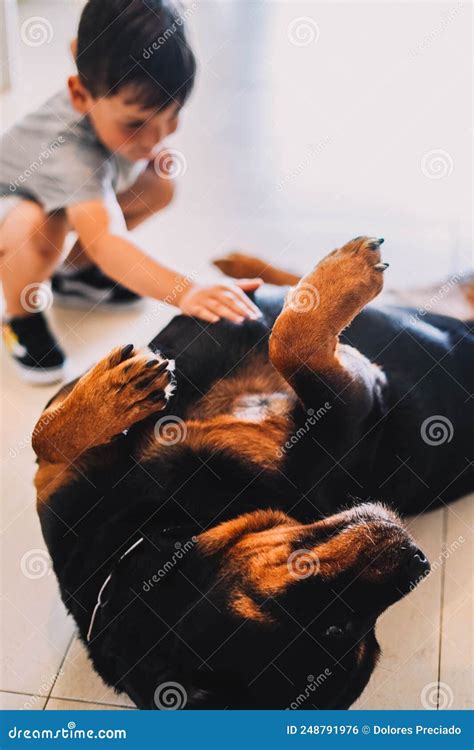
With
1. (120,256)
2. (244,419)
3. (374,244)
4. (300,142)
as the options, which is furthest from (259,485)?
(300,142)

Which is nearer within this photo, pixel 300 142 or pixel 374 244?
pixel 374 244

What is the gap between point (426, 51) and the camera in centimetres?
188

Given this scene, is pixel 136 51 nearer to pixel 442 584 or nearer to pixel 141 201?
pixel 141 201

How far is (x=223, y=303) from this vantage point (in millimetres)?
1377

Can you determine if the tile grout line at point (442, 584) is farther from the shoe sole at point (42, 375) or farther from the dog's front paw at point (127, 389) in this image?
the shoe sole at point (42, 375)

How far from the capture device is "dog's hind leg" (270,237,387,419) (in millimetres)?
1241

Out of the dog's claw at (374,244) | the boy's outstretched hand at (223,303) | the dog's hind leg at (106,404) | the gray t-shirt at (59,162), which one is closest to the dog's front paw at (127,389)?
the dog's hind leg at (106,404)

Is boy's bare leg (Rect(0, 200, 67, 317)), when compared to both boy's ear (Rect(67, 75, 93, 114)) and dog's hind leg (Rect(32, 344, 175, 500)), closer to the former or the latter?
boy's ear (Rect(67, 75, 93, 114))

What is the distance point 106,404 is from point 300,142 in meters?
0.90

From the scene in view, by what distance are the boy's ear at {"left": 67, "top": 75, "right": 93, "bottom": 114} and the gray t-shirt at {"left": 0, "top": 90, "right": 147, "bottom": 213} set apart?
0.04 feet

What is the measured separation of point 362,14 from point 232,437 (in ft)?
3.76

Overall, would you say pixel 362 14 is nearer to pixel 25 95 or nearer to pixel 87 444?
pixel 25 95

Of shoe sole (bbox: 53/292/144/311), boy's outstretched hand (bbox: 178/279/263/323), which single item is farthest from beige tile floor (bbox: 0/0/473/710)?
boy's outstretched hand (bbox: 178/279/263/323)

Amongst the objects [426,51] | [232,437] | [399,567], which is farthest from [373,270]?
[426,51]
